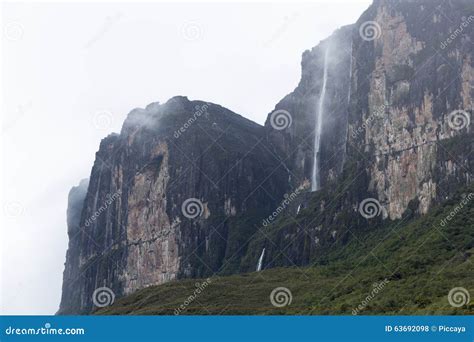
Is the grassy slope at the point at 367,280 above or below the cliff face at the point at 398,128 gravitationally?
below

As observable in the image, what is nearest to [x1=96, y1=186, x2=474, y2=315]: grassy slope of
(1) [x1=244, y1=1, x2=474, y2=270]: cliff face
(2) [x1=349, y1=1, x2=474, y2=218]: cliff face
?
(1) [x1=244, y1=1, x2=474, y2=270]: cliff face

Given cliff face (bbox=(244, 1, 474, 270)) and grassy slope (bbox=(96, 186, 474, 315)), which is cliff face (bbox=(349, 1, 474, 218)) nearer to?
cliff face (bbox=(244, 1, 474, 270))

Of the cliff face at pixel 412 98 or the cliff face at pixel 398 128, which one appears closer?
the cliff face at pixel 398 128

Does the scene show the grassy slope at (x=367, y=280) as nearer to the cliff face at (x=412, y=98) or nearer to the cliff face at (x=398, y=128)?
the cliff face at (x=398, y=128)

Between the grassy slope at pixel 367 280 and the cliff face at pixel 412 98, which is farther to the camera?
the cliff face at pixel 412 98

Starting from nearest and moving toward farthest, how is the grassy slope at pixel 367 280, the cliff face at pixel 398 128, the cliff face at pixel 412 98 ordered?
the grassy slope at pixel 367 280 < the cliff face at pixel 398 128 < the cliff face at pixel 412 98

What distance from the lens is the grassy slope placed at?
83.2 meters

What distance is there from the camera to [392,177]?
144m

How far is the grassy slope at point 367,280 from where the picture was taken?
8319cm

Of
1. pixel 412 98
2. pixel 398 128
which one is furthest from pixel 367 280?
pixel 412 98

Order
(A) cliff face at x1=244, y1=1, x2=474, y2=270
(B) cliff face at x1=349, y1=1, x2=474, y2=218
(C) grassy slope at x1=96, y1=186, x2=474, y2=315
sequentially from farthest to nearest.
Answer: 1. (B) cliff face at x1=349, y1=1, x2=474, y2=218
2. (A) cliff face at x1=244, y1=1, x2=474, y2=270
3. (C) grassy slope at x1=96, y1=186, x2=474, y2=315

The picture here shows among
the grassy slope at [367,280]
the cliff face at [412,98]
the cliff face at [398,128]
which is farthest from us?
the cliff face at [412,98]

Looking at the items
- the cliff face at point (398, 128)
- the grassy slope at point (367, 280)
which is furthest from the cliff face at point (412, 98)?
the grassy slope at point (367, 280)
